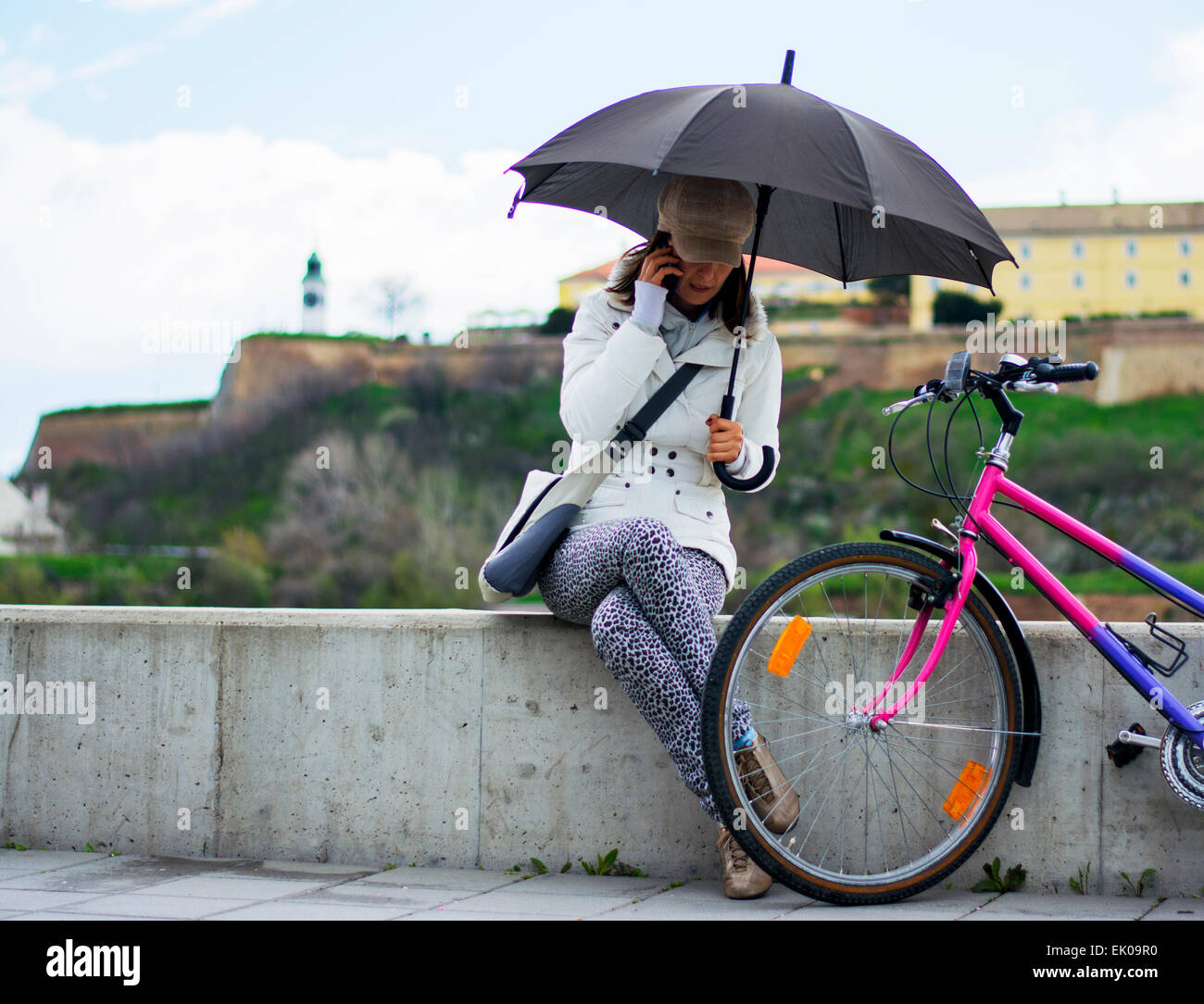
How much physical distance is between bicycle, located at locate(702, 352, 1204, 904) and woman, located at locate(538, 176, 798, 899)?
0.18 meters

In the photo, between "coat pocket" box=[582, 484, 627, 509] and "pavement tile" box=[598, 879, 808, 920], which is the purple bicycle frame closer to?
"pavement tile" box=[598, 879, 808, 920]

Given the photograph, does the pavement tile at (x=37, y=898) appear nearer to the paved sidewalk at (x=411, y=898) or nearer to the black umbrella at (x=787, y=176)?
the paved sidewalk at (x=411, y=898)

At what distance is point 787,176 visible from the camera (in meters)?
3.07

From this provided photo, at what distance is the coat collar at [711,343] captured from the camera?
360cm

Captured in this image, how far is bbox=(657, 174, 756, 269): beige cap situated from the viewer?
137 inches

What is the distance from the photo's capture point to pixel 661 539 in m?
3.31

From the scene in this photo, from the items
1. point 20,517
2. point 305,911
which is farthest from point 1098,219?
point 305,911

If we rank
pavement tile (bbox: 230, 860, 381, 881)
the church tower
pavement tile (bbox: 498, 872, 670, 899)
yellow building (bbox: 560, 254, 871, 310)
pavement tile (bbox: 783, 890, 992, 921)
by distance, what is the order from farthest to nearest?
the church tower
yellow building (bbox: 560, 254, 871, 310)
pavement tile (bbox: 230, 860, 381, 881)
pavement tile (bbox: 498, 872, 670, 899)
pavement tile (bbox: 783, 890, 992, 921)

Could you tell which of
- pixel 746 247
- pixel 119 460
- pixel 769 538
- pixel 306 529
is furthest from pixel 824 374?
pixel 746 247

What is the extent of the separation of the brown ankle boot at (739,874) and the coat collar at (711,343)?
1.18m

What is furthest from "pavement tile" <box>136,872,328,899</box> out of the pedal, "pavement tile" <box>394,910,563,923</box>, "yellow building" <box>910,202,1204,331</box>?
"yellow building" <box>910,202,1204,331</box>
